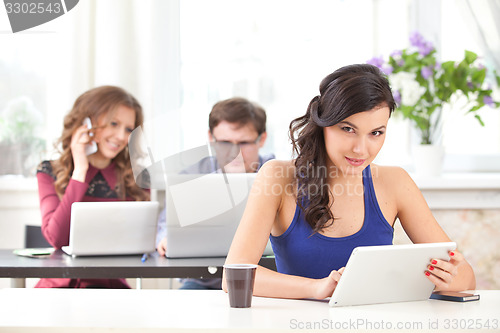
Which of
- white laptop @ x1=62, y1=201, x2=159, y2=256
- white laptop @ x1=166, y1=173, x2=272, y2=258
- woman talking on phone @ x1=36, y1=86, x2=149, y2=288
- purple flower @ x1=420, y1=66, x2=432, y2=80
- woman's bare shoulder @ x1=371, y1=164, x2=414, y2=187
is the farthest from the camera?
purple flower @ x1=420, y1=66, x2=432, y2=80

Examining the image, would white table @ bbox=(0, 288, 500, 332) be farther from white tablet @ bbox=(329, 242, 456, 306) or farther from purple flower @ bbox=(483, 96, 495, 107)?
purple flower @ bbox=(483, 96, 495, 107)

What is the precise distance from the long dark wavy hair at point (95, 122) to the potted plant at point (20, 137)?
1.56ft

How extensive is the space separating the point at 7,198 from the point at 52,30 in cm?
92

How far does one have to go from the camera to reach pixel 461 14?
3.24 meters

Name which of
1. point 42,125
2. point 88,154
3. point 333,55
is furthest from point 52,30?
point 333,55

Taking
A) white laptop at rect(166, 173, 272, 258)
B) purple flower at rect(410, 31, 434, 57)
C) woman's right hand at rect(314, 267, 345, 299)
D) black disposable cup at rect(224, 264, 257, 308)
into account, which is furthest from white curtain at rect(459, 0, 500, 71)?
black disposable cup at rect(224, 264, 257, 308)

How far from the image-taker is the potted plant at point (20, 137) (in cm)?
322

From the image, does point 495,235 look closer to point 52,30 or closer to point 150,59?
point 150,59

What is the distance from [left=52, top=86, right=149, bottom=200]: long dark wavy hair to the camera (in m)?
2.75

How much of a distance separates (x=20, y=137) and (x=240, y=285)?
7.71 feet

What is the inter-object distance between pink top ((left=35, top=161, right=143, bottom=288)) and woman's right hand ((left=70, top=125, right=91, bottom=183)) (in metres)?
0.05

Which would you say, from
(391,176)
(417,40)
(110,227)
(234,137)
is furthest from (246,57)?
(391,176)

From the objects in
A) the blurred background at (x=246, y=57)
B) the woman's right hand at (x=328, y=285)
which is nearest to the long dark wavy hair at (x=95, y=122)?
the blurred background at (x=246, y=57)

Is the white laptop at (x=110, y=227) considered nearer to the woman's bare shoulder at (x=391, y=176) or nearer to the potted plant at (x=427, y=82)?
the woman's bare shoulder at (x=391, y=176)
